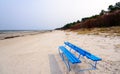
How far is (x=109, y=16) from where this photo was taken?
2895 centimetres

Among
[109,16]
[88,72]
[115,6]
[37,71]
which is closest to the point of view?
[88,72]

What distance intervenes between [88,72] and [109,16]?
92.1ft

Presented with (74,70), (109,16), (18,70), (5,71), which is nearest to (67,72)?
(74,70)

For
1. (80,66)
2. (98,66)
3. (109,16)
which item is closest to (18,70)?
(80,66)

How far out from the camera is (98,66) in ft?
14.2

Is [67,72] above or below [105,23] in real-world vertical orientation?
below

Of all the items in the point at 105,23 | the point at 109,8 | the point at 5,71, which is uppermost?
the point at 109,8

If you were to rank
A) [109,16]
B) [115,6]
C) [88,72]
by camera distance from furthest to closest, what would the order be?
[115,6]
[109,16]
[88,72]

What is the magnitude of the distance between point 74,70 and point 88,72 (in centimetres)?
48

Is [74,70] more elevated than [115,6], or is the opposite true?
[115,6]

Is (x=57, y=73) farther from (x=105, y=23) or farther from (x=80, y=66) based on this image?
(x=105, y=23)

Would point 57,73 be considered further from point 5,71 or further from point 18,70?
point 5,71

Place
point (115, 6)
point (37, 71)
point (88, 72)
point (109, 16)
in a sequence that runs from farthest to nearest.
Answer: point (115, 6) < point (109, 16) < point (37, 71) < point (88, 72)

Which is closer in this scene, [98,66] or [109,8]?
[98,66]
